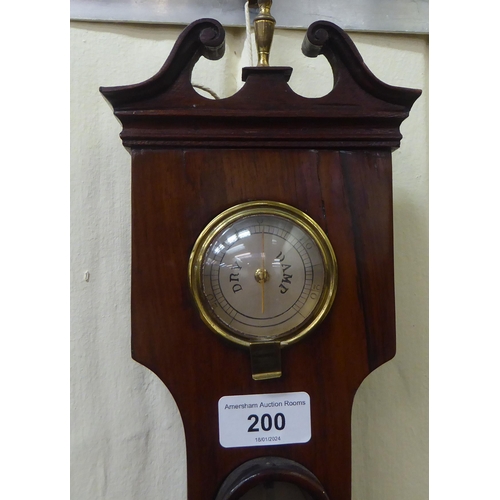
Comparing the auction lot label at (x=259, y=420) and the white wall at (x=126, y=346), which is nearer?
the auction lot label at (x=259, y=420)

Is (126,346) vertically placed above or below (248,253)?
below

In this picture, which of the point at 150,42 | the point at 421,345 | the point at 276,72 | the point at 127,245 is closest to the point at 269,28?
the point at 276,72

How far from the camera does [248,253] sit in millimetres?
481

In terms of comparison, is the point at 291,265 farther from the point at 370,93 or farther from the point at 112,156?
the point at 112,156

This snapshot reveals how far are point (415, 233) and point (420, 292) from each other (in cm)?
9

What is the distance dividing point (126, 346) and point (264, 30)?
0.44 metres

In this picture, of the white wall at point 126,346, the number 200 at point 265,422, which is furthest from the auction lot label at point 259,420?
the white wall at point 126,346

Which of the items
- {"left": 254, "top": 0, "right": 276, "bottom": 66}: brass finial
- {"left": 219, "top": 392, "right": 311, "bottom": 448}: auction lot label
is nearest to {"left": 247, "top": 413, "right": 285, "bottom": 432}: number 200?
{"left": 219, "top": 392, "right": 311, "bottom": 448}: auction lot label

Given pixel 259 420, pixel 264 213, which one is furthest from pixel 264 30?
pixel 259 420

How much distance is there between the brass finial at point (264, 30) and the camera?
50 centimetres

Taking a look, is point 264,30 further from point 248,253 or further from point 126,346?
point 126,346

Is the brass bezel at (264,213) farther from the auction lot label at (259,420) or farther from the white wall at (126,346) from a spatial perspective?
the white wall at (126,346)

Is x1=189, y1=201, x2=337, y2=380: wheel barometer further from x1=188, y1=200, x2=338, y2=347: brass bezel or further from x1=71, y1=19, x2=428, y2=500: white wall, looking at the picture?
x1=71, y1=19, x2=428, y2=500: white wall

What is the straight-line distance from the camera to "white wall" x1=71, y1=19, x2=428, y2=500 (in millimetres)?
621
